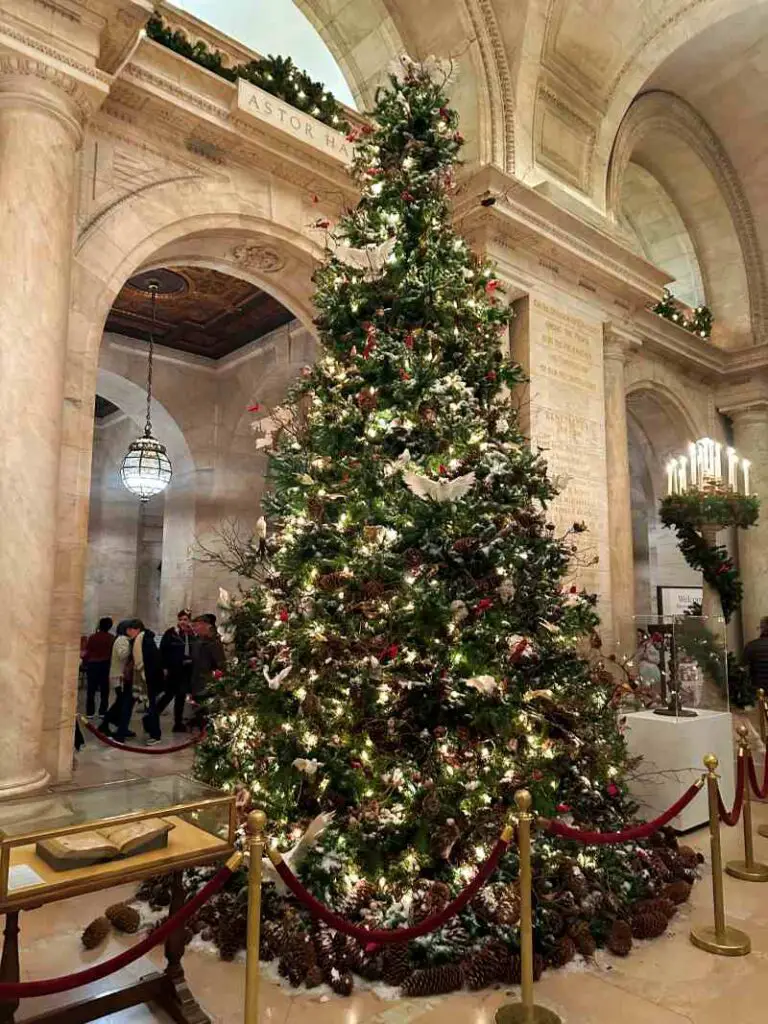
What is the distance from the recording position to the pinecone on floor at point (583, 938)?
11.1 feet

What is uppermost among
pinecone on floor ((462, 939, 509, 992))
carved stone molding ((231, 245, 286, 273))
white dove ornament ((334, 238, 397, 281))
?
carved stone molding ((231, 245, 286, 273))

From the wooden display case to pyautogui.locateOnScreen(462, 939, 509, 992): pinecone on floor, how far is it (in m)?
1.12

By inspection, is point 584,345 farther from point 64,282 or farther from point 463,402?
point 64,282

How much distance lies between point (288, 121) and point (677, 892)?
22.9ft

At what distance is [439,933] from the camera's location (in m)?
3.39

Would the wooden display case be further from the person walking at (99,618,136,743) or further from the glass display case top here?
the person walking at (99,618,136,743)

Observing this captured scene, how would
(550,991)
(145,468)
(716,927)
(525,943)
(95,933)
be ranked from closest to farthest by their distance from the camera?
(525,943) → (550,991) → (95,933) → (716,927) → (145,468)

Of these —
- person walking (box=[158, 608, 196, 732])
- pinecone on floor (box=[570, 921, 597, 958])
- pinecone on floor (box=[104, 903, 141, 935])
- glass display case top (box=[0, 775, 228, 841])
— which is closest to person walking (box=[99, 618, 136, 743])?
person walking (box=[158, 608, 196, 732])

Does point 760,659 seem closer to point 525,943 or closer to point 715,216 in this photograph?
point 525,943

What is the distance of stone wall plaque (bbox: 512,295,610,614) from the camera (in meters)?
8.46

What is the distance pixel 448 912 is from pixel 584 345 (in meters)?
7.77

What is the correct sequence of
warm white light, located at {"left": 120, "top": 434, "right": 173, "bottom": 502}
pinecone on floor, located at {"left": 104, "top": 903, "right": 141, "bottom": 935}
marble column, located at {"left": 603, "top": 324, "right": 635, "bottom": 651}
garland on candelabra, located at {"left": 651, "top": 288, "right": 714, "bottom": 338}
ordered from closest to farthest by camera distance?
pinecone on floor, located at {"left": 104, "top": 903, "right": 141, "bottom": 935}, marble column, located at {"left": 603, "top": 324, "right": 635, "bottom": 651}, warm white light, located at {"left": 120, "top": 434, "right": 173, "bottom": 502}, garland on candelabra, located at {"left": 651, "top": 288, "right": 714, "bottom": 338}

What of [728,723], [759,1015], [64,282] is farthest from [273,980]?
[64,282]

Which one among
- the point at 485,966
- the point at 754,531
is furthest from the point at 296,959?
the point at 754,531
